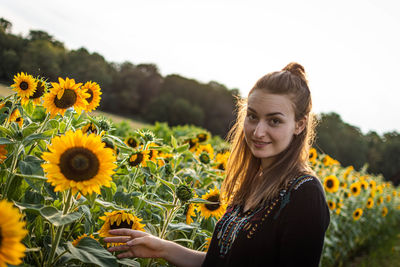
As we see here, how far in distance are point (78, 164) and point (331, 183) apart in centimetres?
486

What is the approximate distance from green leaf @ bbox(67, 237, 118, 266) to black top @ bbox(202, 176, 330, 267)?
675 mm

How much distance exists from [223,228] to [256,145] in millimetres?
526

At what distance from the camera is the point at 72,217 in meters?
1.31

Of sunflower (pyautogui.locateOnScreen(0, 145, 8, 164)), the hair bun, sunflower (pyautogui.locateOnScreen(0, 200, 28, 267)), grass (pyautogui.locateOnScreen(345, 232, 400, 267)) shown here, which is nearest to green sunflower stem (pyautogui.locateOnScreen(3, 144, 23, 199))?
sunflower (pyautogui.locateOnScreen(0, 145, 8, 164))

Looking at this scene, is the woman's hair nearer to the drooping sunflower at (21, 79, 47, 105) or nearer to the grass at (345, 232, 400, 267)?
the drooping sunflower at (21, 79, 47, 105)

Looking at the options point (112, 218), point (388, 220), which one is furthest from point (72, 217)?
point (388, 220)

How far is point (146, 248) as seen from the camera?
1.74m

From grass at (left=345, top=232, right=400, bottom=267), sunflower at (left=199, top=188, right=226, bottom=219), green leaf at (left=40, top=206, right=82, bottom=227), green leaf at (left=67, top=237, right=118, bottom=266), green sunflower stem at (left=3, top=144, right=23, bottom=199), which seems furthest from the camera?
grass at (left=345, top=232, right=400, bottom=267)

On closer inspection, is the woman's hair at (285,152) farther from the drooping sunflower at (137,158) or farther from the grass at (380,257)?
the grass at (380,257)

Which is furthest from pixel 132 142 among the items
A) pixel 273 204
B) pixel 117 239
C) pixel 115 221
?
pixel 273 204

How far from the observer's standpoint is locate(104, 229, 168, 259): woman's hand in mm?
1636

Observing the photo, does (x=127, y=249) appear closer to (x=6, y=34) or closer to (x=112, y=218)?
(x=112, y=218)

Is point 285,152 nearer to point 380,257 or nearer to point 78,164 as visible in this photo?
point 78,164

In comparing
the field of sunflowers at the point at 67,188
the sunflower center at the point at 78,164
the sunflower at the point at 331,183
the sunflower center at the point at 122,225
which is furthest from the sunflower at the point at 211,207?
the sunflower at the point at 331,183
